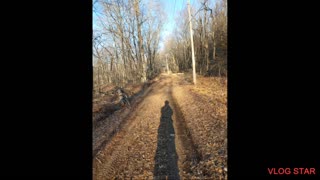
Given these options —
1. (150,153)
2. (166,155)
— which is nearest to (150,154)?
(150,153)

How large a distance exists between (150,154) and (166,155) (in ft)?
1.36

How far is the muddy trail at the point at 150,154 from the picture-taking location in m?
3.71

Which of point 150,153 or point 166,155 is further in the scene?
point 150,153

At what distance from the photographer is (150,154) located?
444 cm

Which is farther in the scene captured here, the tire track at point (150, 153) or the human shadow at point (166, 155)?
the tire track at point (150, 153)

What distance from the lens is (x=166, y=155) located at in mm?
4281

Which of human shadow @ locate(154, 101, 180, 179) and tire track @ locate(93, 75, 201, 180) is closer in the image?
human shadow @ locate(154, 101, 180, 179)

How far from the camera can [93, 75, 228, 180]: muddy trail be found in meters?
3.71

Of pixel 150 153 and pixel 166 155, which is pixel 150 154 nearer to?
pixel 150 153

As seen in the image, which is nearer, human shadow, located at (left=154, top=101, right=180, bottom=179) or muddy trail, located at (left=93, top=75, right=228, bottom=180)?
human shadow, located at (left=154, top=101, right=180, bottom=179)

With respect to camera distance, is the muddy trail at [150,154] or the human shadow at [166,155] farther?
the muddy trail at [150,154]

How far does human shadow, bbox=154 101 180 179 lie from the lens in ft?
11.8
